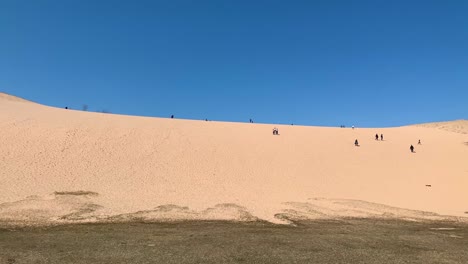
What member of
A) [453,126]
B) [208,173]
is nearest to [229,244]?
[208,173]

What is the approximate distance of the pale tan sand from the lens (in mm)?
19875

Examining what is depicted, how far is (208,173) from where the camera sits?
3178 centimetres

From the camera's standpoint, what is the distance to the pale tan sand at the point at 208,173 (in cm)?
1988

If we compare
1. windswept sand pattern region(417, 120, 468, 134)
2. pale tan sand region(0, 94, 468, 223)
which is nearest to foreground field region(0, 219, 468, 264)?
pale tan sand region(0, 94, 468, 223)

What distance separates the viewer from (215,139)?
4656 cm

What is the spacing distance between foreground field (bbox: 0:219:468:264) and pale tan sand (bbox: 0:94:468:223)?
2766 mm

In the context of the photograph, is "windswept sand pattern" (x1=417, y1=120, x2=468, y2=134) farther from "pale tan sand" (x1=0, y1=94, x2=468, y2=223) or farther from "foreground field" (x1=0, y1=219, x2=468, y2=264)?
"foreground field" (x1=0, y1=219, x2=468, y2=264)

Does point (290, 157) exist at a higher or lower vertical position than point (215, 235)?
higher

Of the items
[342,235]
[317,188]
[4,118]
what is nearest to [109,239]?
[342,235]

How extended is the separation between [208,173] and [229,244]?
797 inches

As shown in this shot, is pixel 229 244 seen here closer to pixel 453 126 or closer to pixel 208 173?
pixel 208 173

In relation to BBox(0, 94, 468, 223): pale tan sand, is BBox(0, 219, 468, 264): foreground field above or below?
below

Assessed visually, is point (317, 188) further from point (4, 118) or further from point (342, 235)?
point (4, 118)

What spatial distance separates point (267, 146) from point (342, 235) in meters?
30.9
